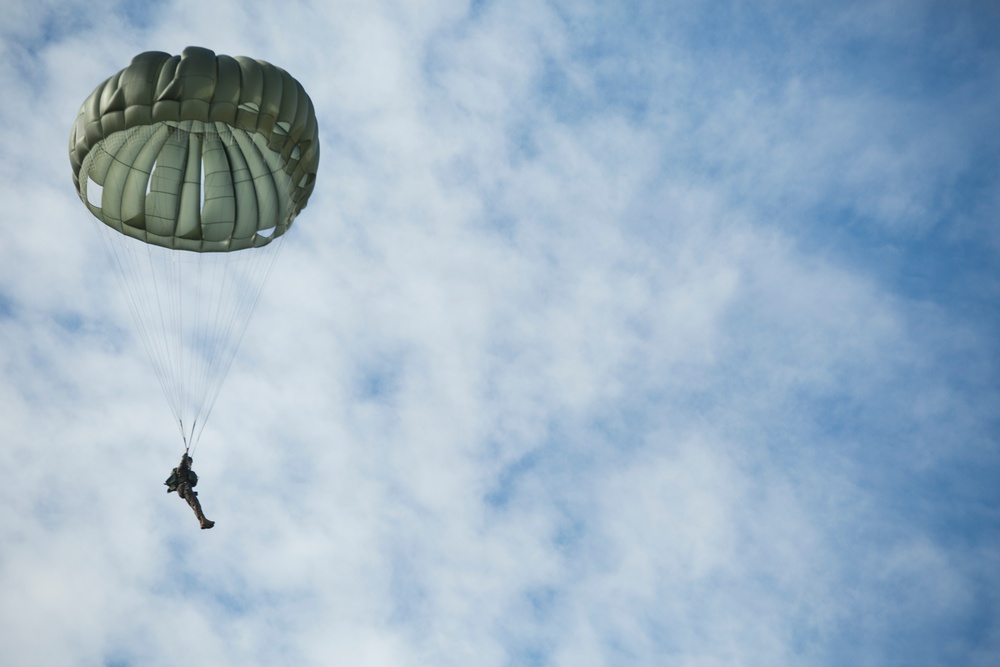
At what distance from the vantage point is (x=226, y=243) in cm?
2814

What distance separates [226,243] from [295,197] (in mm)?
2217

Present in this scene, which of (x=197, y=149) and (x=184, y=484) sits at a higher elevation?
(x=197, y=149)

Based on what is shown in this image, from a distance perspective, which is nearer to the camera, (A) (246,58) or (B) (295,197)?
(A) (246,58)

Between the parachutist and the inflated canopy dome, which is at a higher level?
the inflated canopy dome

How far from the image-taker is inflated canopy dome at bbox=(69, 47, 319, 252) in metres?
25.5

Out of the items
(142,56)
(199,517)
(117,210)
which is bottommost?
(199,517)

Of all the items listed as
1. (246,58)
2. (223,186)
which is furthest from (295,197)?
(246,58)

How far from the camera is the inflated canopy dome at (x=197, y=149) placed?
25484 millimetres

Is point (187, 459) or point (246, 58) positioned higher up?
point (246, 58)

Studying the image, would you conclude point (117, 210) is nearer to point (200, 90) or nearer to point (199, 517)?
point (200, 90)

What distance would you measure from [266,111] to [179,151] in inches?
115

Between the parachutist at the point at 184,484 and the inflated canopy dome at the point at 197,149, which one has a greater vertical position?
the inflated canopy dome at the point at 197,149

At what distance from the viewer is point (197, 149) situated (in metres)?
27.4

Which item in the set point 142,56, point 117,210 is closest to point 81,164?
point 117,210
